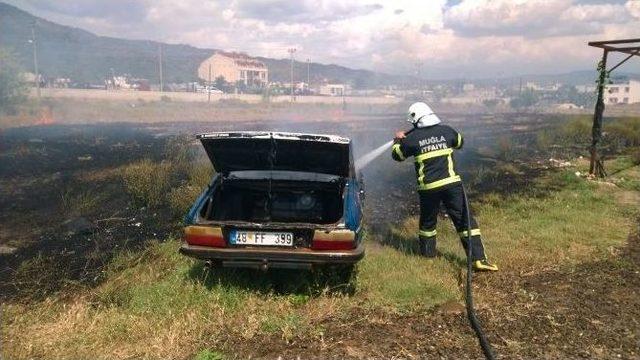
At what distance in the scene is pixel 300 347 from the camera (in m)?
3.53

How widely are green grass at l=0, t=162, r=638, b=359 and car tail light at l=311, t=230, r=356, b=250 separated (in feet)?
1.89

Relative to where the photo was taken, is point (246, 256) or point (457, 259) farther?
point (457, 259)

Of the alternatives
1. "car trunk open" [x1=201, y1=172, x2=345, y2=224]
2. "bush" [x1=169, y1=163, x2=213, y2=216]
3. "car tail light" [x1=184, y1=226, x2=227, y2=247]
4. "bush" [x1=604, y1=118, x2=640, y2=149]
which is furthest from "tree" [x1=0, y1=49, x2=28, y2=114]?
"bush" [x1=604, y1=118, x2=640, y2=149]

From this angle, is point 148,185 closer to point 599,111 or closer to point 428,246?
point 428,246

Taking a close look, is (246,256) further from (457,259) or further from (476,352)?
(457,259)

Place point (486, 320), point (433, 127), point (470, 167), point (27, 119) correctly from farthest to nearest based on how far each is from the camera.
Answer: point (27, 119) < point (470, 167) < point (433, 127) < point (486, 320)

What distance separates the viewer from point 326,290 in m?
4.44

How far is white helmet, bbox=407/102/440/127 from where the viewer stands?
17.2 ft

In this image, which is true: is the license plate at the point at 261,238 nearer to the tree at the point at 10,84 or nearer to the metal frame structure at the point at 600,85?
the metal frame structure at the point at 600,85

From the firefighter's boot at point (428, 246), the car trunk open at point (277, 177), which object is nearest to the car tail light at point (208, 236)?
the car trunk open at point (277, 177)

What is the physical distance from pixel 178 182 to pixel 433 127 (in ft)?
23.7

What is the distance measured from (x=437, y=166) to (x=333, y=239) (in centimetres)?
179

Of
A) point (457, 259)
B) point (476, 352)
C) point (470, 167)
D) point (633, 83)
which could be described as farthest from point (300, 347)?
point (633, 83)

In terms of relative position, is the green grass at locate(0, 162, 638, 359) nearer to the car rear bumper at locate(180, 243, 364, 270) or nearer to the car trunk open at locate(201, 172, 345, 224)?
the car rear bumper at locate(180, 243, 364, 270)
